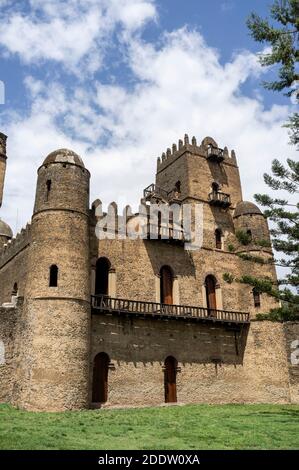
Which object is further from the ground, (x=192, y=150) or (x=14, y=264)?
(x=192, y=150)

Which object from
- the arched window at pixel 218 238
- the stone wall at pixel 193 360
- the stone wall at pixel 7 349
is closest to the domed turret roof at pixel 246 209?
the arched window at pixel 218 238

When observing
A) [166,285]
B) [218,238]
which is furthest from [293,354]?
[166,285]

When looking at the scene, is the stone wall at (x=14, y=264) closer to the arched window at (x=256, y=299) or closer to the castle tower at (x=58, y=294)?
the castle tower at (x=58, y=294)

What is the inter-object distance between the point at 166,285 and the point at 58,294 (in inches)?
269

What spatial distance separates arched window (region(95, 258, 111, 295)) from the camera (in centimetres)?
2214

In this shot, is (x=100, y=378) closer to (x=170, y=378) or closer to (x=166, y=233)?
(x=170, y=378)

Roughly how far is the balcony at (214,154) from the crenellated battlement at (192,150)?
7cm

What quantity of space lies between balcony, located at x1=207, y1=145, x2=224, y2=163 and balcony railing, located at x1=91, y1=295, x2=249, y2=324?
10375mm

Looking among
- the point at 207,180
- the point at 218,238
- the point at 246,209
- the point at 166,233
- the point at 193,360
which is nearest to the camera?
the point at 193,360

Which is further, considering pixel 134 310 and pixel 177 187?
pixel 177 187

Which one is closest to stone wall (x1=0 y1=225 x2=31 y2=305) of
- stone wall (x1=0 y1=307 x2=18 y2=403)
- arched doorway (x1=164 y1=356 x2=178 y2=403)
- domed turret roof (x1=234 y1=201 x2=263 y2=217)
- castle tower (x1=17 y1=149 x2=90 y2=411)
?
stone wall (x1=0 y1=307 x2=18 y2=403)

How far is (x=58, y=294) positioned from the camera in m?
19.2
